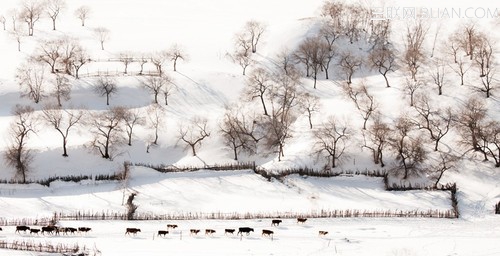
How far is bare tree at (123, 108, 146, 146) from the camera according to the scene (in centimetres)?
6112

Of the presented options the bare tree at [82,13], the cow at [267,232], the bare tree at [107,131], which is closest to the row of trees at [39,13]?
the bare tree at [82,13]

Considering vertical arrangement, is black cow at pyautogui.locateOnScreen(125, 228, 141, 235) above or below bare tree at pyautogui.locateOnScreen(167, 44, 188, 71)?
below

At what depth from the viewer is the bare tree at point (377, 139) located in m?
56.1

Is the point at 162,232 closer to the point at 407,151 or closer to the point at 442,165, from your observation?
the point at 407,151

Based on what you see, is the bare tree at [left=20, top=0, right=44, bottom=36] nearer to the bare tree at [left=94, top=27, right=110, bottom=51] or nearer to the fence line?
the bare tree at [left=94, top=27, right=110, bottom=51]

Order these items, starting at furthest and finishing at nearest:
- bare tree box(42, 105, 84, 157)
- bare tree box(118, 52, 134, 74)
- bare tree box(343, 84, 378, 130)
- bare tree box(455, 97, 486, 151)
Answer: bare tree box(118, 52, 134, 74), bare tree box(343, 84, 378, 130), bare tree box(42, 105, 84, 157), bare tree box(455, 97, 486, 151)

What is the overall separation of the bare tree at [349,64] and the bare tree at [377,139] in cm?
1594

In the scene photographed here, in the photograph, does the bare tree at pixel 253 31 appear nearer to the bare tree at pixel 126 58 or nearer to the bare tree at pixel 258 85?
the bare tree at pixel 258 85

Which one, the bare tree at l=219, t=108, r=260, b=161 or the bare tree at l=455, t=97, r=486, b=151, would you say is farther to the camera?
the bare tree at l=219, t=108, r=260, b=161

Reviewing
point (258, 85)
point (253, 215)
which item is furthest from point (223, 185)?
point (258, 85)

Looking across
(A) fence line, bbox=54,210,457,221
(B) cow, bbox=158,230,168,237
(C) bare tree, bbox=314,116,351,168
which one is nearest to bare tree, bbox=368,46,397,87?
(C) bare tree, bbox=314,116,351,168

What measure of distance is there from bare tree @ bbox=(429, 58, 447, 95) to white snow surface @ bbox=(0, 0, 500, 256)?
1.13 meters

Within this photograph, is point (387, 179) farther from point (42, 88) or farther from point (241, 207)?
point (42, 88)

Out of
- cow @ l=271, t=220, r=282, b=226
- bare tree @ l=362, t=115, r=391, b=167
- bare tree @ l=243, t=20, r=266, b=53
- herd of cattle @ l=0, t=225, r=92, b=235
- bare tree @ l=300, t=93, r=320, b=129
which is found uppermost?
bare tree @ l=243, t=20, r=266, b=53
